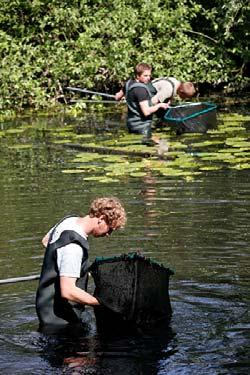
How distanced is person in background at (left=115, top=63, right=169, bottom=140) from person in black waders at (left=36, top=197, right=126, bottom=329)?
32.2ft

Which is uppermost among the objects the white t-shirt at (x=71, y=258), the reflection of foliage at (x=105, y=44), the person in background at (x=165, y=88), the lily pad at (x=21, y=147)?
the reflection of foliage at (x=105, y=44)

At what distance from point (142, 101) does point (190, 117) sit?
2.97 feet

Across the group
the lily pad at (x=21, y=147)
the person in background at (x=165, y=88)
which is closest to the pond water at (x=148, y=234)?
the lily pad at (x=21, y=147)

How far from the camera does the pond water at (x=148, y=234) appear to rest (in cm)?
759

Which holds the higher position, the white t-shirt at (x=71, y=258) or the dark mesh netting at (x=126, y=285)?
the white t-shirt at (x=71, y=258)

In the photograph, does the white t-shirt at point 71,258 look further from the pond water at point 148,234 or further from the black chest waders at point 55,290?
the pond water at point 148,234

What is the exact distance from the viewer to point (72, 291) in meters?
7.51

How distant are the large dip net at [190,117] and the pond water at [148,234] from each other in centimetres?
22

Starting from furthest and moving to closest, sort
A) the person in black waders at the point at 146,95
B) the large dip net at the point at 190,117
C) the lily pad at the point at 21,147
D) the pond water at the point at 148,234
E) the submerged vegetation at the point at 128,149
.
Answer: the large dip net at the point at 190,117 → the lily pad at the point at 21,147 → the person in black waders at the point at 146,95 → the submerged vegetation at the point at 128,149 → the pond water at the point at 148,234

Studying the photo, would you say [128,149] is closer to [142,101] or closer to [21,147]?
[142,101]

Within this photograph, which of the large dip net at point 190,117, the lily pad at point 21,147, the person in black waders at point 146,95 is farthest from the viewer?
the large dip net at point 190,117

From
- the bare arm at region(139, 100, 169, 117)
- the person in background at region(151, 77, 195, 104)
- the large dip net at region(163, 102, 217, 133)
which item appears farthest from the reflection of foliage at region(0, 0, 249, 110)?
the bare arm at region(139, 100, 169, 117)

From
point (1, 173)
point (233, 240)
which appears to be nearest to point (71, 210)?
point (233, 240)

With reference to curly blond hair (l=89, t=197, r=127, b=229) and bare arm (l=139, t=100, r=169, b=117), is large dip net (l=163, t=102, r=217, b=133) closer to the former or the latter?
bare arm (l=139, t=100, r=169, b=117)
